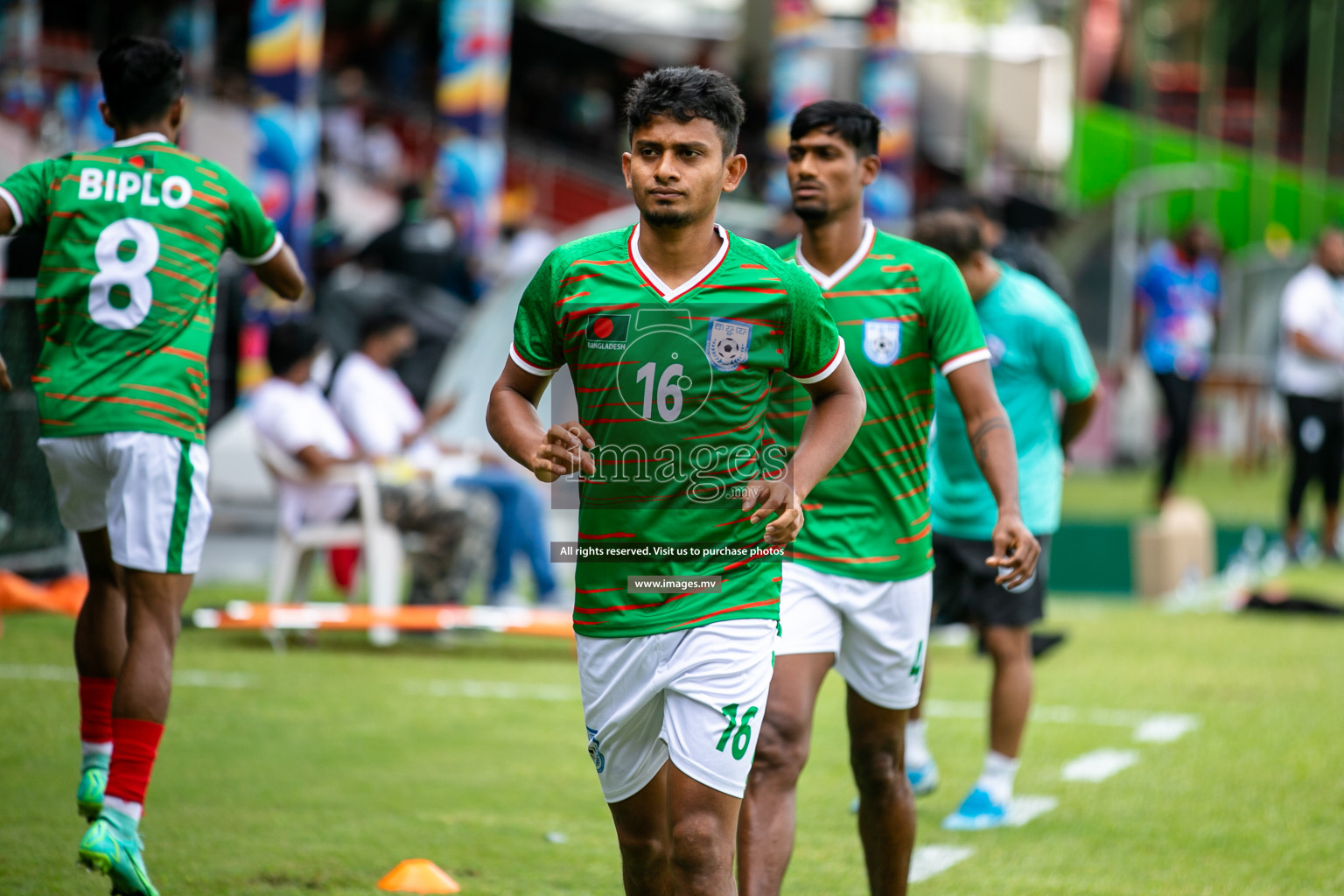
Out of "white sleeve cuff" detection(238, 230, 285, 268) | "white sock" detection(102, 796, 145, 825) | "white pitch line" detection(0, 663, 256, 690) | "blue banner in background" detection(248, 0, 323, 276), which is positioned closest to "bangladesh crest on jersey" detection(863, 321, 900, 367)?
"white sleeve cuff" detection(238, 230, 285, 268)

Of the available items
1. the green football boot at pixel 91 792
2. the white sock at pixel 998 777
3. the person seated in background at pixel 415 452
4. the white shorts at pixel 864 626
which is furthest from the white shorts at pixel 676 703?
the person seated in background at pixel 415 452

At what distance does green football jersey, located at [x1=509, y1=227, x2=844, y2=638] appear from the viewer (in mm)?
3674

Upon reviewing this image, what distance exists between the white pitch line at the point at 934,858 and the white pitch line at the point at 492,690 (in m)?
2.92

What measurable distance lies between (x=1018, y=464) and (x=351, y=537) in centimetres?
466

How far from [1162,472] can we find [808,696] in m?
10.3

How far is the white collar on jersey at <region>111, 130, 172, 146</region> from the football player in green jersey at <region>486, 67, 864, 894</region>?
196 cm

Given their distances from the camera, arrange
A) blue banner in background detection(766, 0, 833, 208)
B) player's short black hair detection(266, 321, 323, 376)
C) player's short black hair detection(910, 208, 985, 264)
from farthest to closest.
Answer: blue banner in background detection(766, 0, 833, 208) < player's short black hair detection(266, 321, 323, 376) < player's short black hair detection(910, 208, 985, 264)

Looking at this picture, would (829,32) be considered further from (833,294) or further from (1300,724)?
(833,294)

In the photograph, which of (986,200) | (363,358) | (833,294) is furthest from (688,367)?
(363,358)

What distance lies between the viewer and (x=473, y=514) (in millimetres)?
9969

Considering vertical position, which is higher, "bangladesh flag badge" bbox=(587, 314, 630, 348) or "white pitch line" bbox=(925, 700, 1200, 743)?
"bangladesh flag badge" bbox=(587, 314, 630, 348)

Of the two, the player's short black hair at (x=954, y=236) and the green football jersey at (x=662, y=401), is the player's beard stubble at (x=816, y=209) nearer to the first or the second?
the green football jersey at (x=662, y=401)

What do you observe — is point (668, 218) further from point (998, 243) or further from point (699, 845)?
point (998, 243)

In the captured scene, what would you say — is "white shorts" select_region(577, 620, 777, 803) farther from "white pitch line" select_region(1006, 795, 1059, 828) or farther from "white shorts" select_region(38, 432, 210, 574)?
"white pitch line" select_region(1006, 795, 1059, 828)
